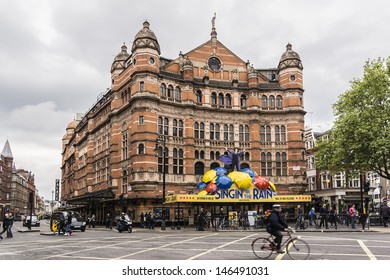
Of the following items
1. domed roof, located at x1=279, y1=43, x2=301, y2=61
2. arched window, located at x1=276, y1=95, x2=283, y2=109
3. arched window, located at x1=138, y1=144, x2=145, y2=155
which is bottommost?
arched window, located at x1=138, y1=144, x2=145, y2=155

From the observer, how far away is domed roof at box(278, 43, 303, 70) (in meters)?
50.7

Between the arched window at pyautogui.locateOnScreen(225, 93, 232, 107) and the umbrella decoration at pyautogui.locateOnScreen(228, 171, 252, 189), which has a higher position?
the arched window at pyautogui.locateOnScreen(225, 93, 232, 107)

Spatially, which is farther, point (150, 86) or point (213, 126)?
point (213, 126)

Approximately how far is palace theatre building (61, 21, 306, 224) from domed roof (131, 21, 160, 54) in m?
0.11

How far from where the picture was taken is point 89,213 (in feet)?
208

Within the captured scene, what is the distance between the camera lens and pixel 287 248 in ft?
44.9

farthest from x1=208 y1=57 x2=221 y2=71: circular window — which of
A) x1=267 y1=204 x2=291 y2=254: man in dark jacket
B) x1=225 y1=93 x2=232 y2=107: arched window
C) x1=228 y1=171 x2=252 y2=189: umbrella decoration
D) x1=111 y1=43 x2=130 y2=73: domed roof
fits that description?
x1=267 y1=204 x2=291 y2=254: man in dark jacket

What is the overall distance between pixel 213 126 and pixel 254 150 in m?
5.68

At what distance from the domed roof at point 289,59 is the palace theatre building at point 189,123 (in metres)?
0.13

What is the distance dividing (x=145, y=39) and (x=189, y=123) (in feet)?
33.7

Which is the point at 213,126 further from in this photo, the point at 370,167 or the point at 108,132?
the point at 370,167

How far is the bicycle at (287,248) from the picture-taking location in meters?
13.6

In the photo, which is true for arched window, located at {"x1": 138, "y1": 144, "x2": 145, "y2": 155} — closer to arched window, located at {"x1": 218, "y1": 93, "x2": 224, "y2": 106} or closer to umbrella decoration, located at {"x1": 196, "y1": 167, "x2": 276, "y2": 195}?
umbrella decoration, located at {"x1": 196, "y1": 167, "x2": 276, "y2": 195}
